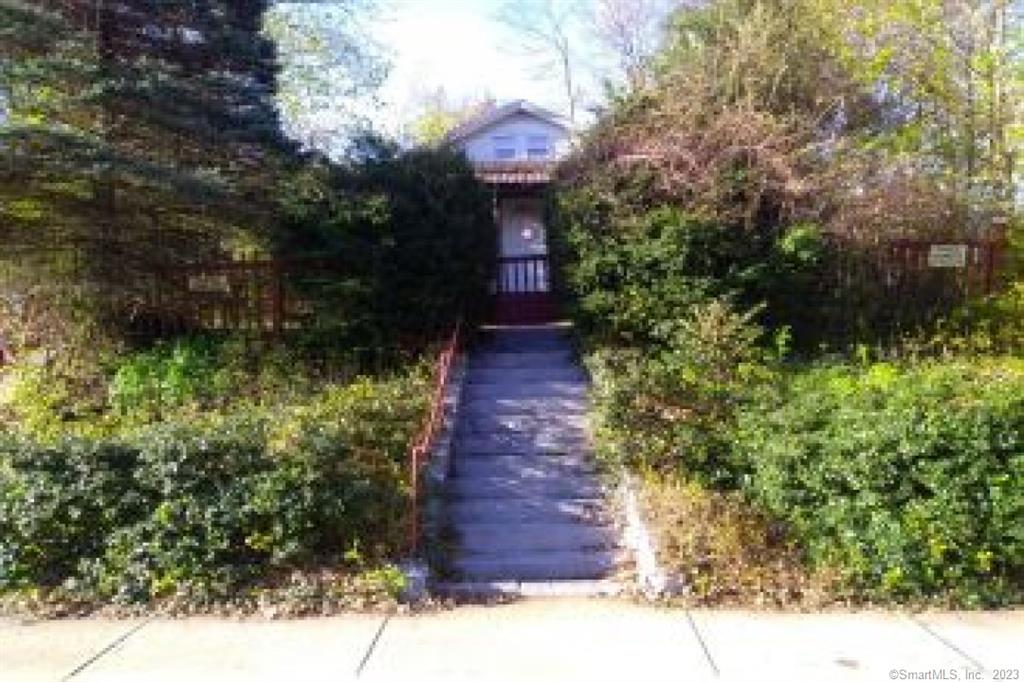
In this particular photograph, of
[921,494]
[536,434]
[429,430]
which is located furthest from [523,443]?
[921,494]

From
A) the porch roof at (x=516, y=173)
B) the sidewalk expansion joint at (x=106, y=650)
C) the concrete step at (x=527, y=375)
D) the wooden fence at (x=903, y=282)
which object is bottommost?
the sidewalk expansion joint at (x=106, y=650)

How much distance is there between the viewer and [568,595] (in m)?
7.63

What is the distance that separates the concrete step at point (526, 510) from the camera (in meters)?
8.88

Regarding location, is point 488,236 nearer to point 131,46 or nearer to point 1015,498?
point 131,46

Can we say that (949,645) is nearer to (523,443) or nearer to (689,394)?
(689,394)

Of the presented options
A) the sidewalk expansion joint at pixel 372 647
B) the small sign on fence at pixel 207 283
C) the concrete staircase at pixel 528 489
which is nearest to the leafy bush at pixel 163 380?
the small sign on fence at pixel 207 283

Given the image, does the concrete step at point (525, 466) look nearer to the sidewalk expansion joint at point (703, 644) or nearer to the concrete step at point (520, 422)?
the concrete step at point (520, 422)

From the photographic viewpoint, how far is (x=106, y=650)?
653 cm

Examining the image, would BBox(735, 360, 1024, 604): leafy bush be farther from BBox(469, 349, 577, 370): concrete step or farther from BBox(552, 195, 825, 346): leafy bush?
BBox(469, 349, 577, 370): concrete step

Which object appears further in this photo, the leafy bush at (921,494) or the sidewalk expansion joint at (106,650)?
the leafy bush at (921,494)

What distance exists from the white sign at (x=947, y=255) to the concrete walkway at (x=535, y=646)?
700 centimetres

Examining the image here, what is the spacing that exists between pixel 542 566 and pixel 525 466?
1.77m

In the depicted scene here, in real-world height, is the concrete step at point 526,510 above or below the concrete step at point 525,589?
above

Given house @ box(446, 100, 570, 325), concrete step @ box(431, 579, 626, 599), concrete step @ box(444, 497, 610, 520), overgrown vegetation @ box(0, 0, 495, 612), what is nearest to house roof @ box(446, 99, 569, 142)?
house @ box(446, 100, 570, 325)
